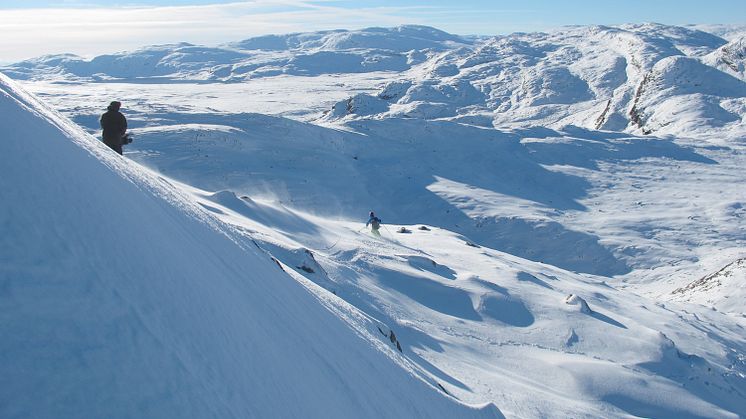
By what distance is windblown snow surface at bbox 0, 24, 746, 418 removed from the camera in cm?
392

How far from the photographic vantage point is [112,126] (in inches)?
443

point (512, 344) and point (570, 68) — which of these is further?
point (570, 68)

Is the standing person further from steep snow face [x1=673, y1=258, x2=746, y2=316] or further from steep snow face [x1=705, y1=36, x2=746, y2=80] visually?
steep snow face [x1=705, y1=36, x2=746, y2=80]

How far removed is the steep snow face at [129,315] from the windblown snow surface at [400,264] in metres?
0.02

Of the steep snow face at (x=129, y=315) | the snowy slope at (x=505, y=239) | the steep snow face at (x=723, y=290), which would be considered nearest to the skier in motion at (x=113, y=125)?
the snowy slope at (x=505, y=239)

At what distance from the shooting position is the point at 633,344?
13.8 m

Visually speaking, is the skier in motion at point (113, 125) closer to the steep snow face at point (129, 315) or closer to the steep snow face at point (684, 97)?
the steep snow face at point (129, 315)

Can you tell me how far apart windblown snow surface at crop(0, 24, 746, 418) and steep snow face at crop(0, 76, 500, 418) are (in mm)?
21

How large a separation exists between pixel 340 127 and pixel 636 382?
114 feet

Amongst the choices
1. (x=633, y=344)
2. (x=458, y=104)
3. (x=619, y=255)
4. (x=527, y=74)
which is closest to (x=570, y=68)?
(x=527, y=74)

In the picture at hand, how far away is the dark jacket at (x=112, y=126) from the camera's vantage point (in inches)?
440

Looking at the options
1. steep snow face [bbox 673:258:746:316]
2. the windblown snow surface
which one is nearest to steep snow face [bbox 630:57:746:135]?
the windblown snow surface

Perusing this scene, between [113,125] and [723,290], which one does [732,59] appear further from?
[113,125]

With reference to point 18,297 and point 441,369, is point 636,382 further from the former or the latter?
point 18,297
